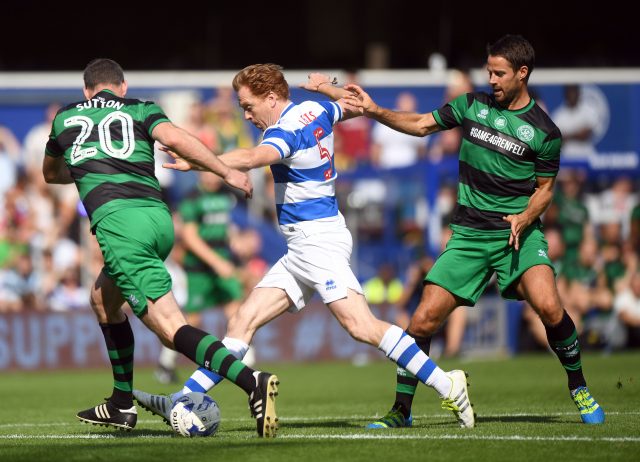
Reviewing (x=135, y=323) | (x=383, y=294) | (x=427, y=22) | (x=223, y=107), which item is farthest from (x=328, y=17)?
(x=135, y=323)

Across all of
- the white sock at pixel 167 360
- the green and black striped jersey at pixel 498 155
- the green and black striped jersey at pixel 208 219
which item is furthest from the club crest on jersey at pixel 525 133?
the green and black striped jersey at pixel 208 219

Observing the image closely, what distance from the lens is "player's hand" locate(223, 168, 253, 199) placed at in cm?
749

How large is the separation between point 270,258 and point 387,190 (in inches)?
84.0

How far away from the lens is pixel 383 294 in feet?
60.6

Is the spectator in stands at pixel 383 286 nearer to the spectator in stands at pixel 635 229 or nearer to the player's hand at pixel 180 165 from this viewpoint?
the spectator in stands at pixel 635 229

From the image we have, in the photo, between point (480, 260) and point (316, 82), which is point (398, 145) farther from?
point (480, 260)

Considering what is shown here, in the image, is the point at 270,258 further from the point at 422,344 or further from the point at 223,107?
the point at 422,344

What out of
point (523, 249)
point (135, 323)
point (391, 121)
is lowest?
point (135, 323)

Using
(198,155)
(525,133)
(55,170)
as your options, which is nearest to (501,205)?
(525,133)

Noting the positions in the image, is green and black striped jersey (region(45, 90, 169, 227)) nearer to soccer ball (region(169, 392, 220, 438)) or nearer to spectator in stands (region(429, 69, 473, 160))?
soccer ball (region(169, 392, 220, 438))

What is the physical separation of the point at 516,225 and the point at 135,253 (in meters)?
2.68

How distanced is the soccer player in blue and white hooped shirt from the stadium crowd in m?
9.37

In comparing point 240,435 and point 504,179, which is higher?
point 504,179

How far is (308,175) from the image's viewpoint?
8367 millimetres
